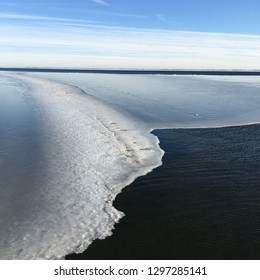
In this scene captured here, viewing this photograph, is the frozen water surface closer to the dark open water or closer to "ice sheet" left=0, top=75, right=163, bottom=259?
"ice sheet" left=0, top=75, right=163, bottom=259

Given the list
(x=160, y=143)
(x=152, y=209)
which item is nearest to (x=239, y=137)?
(x=160, y=143)

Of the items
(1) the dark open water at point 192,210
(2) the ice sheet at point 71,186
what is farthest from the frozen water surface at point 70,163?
(1) the dark open water at point 192,210

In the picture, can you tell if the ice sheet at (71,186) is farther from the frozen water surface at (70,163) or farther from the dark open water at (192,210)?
the dark open water at (192,210)

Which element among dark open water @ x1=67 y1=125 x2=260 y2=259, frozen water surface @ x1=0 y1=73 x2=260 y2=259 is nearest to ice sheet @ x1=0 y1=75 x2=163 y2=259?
frozen water surface @ x1=0 y1=73 x2=260 y2=259

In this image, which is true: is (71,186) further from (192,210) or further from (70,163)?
(192,210)
